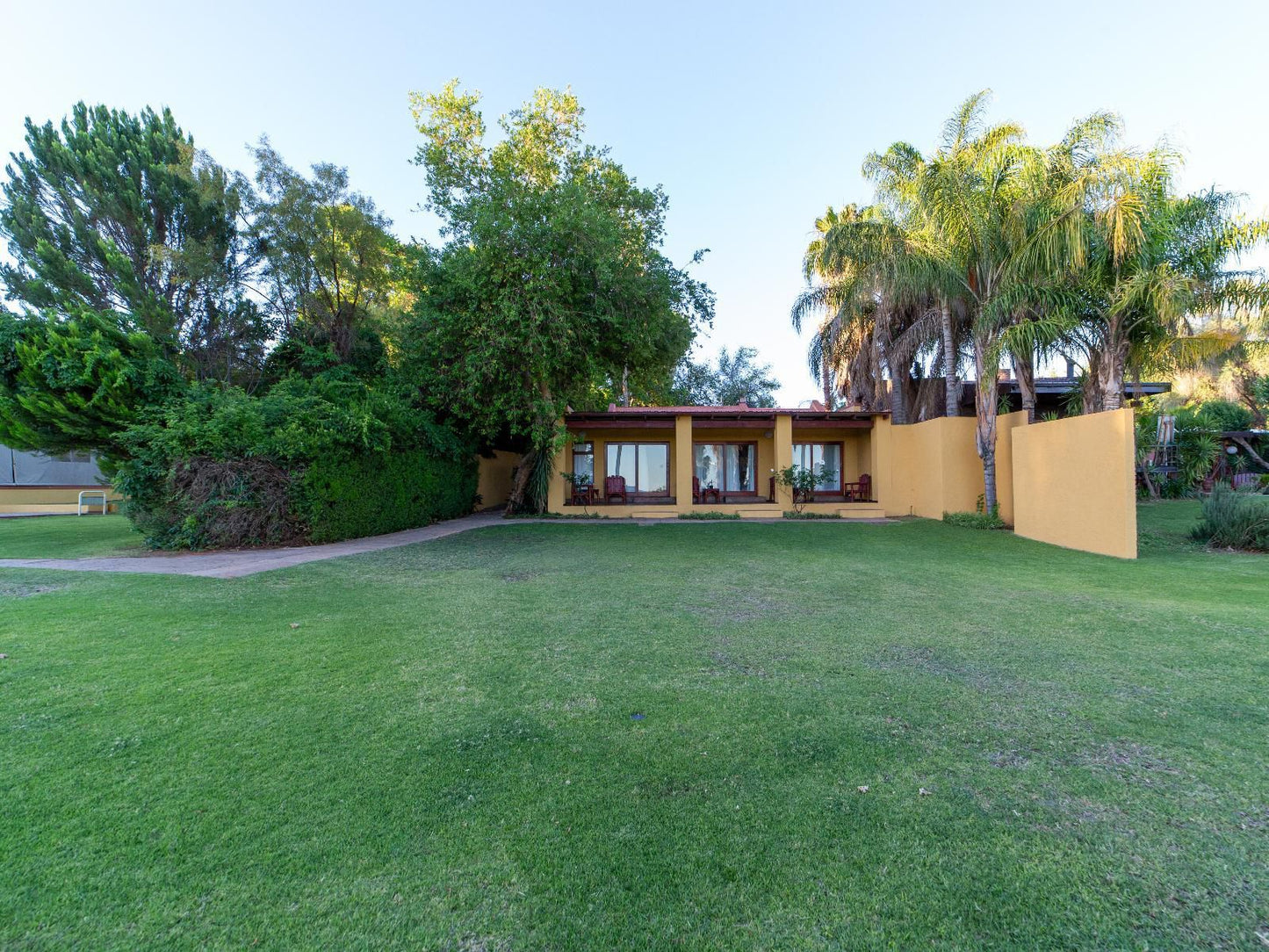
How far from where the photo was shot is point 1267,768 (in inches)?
102

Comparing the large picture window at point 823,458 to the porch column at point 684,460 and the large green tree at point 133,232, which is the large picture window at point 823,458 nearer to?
the porch column at point 684,460

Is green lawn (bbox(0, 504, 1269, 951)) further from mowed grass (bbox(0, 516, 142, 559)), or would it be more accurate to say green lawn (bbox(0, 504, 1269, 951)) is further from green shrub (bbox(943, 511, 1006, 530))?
green shrub (bbox(943, 511, 1006, 530))

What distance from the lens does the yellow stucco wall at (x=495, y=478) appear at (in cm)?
1945

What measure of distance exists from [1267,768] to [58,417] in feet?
47.4

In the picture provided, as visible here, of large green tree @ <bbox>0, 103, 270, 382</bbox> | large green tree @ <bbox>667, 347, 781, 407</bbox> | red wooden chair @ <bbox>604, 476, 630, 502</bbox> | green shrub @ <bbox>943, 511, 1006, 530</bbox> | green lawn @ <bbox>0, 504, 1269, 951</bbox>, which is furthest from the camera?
large green tree @ <bbox>667, 347, 781, 407</bbox>

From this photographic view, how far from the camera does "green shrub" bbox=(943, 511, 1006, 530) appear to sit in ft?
41.2

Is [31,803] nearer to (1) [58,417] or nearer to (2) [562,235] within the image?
(1) [58,417]

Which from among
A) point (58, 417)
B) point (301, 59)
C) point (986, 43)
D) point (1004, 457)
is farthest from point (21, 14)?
point (1004, 457)

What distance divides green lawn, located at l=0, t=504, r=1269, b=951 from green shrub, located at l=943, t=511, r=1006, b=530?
751 cm

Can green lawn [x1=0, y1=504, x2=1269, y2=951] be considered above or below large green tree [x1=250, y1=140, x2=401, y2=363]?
below

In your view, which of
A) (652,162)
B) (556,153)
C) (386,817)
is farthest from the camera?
(556,153)

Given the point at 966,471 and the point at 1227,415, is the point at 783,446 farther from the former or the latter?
the point at 1227,415

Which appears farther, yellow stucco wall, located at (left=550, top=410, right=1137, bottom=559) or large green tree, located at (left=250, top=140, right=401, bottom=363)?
large green tree, located at (left=250, top=140, right=401, bottom=363)

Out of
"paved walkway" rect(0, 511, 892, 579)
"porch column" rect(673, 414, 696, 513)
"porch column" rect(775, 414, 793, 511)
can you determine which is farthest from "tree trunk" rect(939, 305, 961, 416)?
"paved walkway" rect(0, 511, 892, 579)
